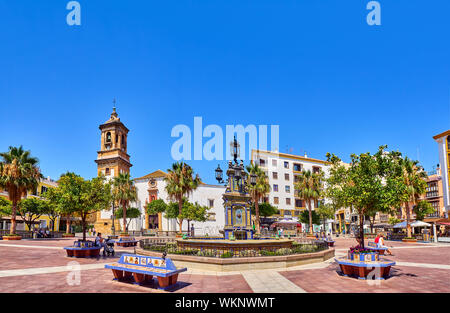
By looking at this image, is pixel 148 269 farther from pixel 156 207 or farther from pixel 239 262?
pixel 156 207

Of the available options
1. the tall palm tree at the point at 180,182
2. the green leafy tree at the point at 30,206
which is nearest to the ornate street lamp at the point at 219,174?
the tall palm tree at the point at 180,182

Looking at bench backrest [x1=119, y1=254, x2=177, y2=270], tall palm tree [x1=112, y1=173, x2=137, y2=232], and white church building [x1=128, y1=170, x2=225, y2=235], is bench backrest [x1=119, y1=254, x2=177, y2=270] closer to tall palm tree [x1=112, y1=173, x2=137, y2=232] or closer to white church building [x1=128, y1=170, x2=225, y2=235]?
tall palm tree [x1=112, y1=173, x2=137, y2=232]

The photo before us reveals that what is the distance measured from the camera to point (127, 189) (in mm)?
45969

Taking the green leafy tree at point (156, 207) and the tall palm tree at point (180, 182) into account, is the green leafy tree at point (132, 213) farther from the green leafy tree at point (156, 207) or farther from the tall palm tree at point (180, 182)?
the tall palm tree at point (180, 182)

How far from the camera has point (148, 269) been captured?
966 centimetres

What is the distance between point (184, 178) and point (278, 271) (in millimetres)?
31004

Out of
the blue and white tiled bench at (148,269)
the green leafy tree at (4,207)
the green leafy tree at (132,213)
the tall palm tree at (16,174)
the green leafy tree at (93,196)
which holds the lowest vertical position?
the green leafy tree at (132,213)

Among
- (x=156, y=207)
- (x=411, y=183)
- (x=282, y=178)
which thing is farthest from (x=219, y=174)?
(x=282, y=178)

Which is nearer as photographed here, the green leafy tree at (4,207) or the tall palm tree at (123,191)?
the green leafy tree at (4,207)

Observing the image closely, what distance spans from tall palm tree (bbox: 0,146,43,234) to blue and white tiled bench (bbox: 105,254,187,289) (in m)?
28.6

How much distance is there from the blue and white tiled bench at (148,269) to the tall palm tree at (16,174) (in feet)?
93.9

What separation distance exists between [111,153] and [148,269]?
52.8 meters

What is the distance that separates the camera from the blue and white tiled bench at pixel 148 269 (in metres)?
9.48

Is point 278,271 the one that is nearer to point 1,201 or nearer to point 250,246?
point 250,246
